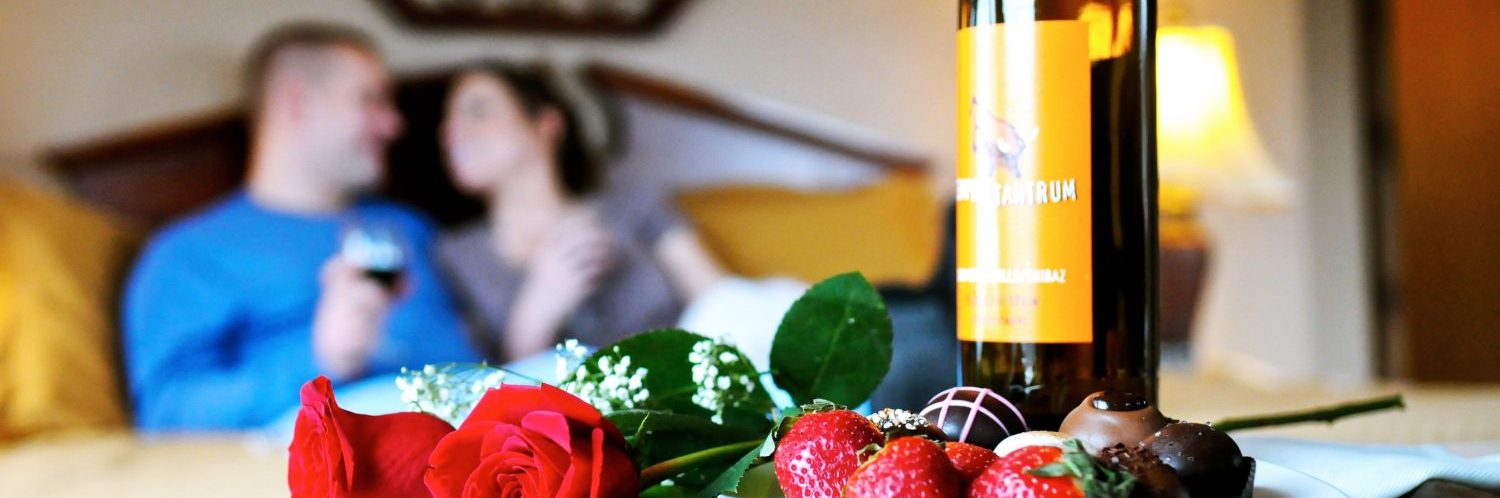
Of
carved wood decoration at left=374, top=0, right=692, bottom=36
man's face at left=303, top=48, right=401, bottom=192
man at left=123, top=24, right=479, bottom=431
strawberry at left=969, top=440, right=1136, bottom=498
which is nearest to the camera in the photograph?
strawberry at left=969, top=440, right=1136, bottom=498

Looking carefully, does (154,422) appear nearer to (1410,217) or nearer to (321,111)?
(321,111)

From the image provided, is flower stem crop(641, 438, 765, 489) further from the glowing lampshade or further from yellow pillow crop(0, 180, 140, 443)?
the glowing lampshade

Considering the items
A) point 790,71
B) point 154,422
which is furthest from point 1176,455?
point 790,71

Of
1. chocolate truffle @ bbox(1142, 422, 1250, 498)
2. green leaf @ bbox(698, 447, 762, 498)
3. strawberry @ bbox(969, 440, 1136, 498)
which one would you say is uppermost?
strawberry @ bbox(969, 440, 1136, 498)

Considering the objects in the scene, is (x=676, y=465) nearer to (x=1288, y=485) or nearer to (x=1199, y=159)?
(x=1288, y=485)

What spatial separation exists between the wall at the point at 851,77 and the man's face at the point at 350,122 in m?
0.21

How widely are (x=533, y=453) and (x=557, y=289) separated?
1913 millimetres

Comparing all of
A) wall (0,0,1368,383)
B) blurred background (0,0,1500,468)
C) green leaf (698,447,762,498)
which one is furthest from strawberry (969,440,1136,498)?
wall (0,0,1368,383)

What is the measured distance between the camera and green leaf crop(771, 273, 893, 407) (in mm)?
550

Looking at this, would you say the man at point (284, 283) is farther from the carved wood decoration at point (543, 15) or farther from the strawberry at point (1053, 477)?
the strawberry at point (1053, 477)

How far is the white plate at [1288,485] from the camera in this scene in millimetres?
435

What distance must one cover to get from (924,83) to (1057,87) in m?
2.51

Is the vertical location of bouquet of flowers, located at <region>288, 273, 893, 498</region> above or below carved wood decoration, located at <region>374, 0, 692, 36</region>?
below

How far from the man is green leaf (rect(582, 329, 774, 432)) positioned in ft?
5.02
